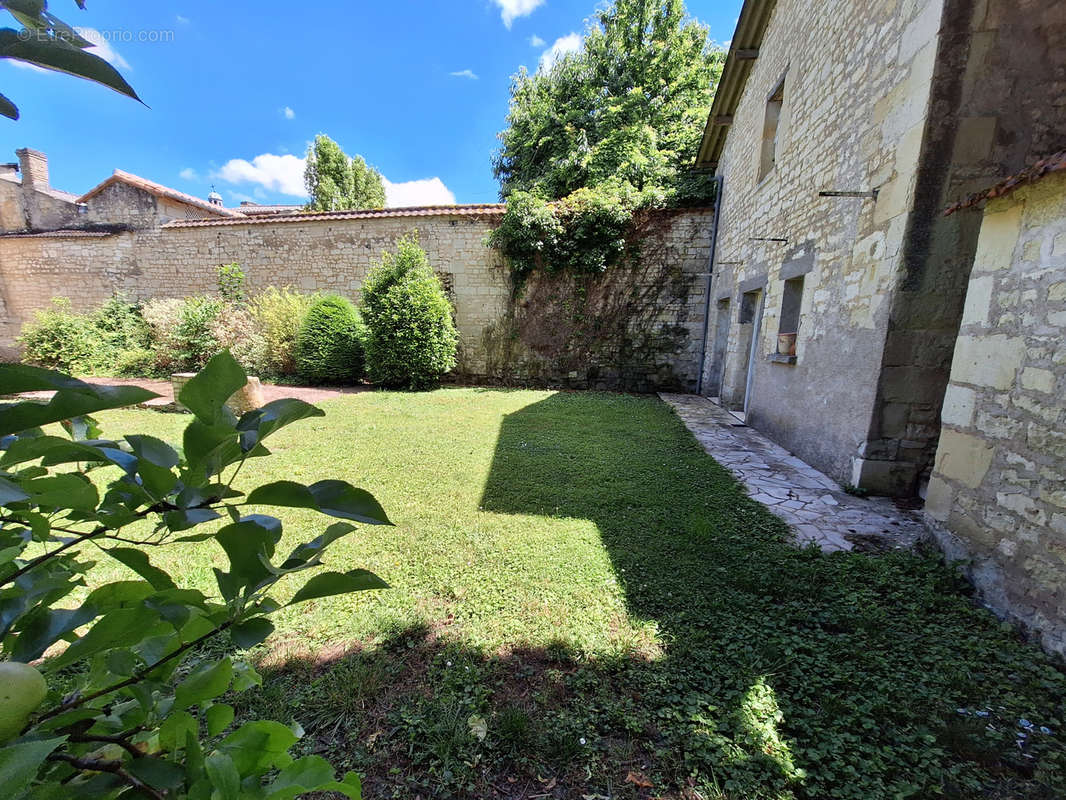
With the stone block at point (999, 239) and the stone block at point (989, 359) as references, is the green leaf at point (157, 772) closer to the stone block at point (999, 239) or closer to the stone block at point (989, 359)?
the stone block at point (989, 359)

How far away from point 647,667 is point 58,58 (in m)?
2.35

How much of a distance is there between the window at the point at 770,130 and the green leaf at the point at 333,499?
7.19 m

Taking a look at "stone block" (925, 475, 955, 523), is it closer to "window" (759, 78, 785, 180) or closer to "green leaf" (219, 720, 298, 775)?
"green leaf" (219, 720, 298, 775)

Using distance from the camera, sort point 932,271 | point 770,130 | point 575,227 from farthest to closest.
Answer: point 575,227
point 770,130
point 932,271

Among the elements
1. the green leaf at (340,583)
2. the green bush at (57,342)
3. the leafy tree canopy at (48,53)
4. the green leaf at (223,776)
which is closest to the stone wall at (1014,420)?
the green leaf at (340,583)

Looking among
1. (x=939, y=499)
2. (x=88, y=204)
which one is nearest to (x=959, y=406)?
(x=939, y=499)

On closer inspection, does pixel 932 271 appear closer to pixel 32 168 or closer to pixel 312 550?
pixel 312 550

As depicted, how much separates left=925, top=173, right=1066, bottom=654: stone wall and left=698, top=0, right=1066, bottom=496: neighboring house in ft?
2.88

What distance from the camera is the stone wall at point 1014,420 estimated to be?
2.01m

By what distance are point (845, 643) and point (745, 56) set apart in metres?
8.43

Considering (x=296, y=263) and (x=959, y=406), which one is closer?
(x=959, y=406)

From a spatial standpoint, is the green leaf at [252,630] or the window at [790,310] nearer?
the green leaf at [252,630]

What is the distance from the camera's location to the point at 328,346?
880cm

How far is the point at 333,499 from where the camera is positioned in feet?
1.83
